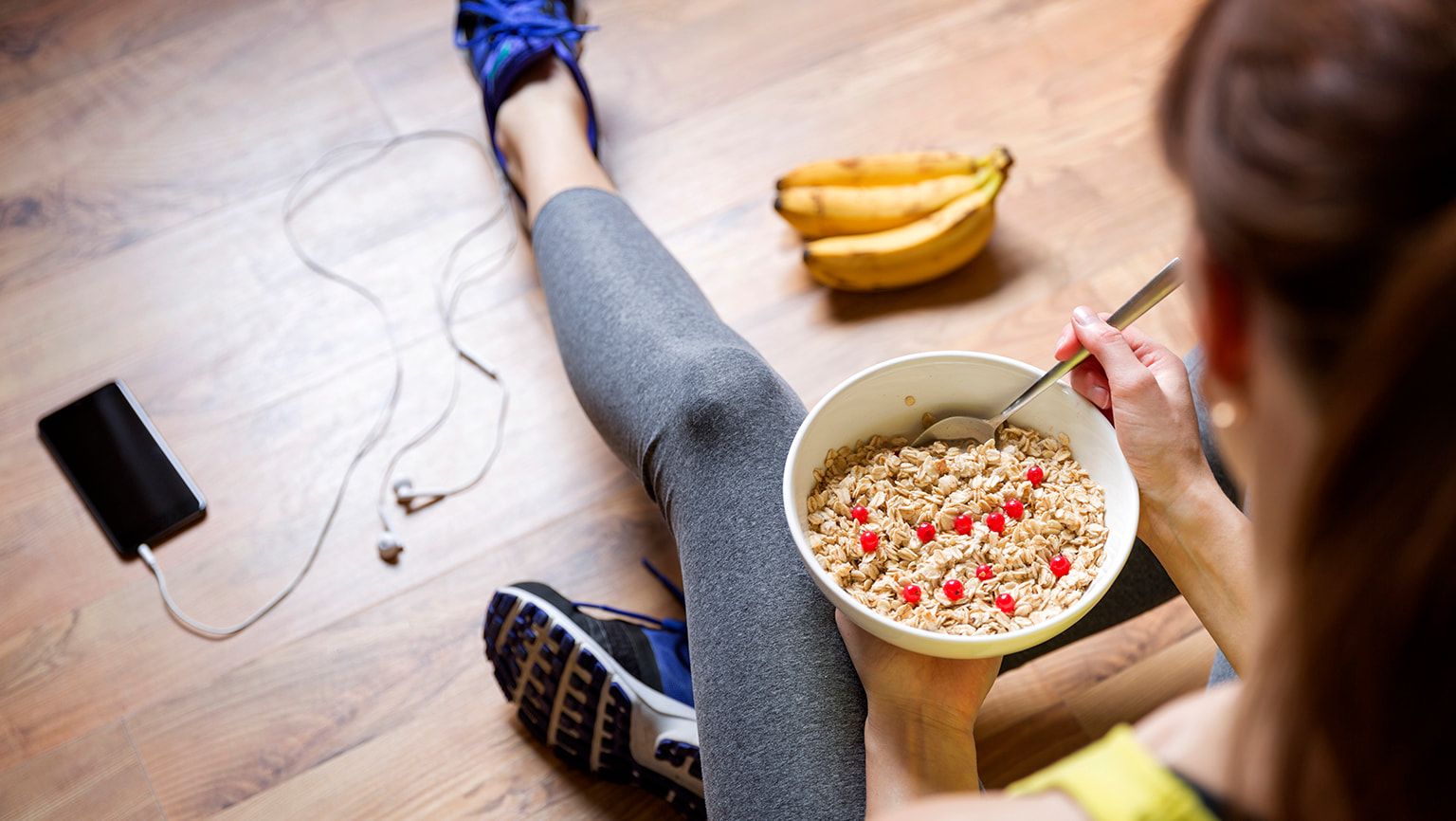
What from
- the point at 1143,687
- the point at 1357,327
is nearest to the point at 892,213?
the point at 1143,687

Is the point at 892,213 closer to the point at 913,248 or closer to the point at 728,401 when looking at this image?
the point at 913,248

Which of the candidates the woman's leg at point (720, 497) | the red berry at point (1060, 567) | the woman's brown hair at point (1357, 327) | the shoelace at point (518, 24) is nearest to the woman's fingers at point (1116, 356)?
the red berry at point (1060, 567)

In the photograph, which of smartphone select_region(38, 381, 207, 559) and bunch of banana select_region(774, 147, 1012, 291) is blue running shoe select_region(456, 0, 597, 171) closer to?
bunch of banana select_region(774, 147, 1012, 291)

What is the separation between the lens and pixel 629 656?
3.36ft

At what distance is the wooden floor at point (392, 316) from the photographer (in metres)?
1.08

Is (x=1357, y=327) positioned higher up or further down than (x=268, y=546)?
higher up

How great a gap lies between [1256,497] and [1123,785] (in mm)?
162

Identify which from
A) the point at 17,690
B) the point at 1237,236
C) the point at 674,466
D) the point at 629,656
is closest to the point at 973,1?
the point at 674,466

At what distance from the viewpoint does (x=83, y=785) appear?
107 centimetres

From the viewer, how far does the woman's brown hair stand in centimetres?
32

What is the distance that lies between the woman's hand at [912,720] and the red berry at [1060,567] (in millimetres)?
111

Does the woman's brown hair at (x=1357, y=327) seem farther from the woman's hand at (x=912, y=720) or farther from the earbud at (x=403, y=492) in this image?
the earbud at (x=403, y=492)

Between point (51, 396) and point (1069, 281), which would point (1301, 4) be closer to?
point (1069, 281)

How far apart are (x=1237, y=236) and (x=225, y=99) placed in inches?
60.1
